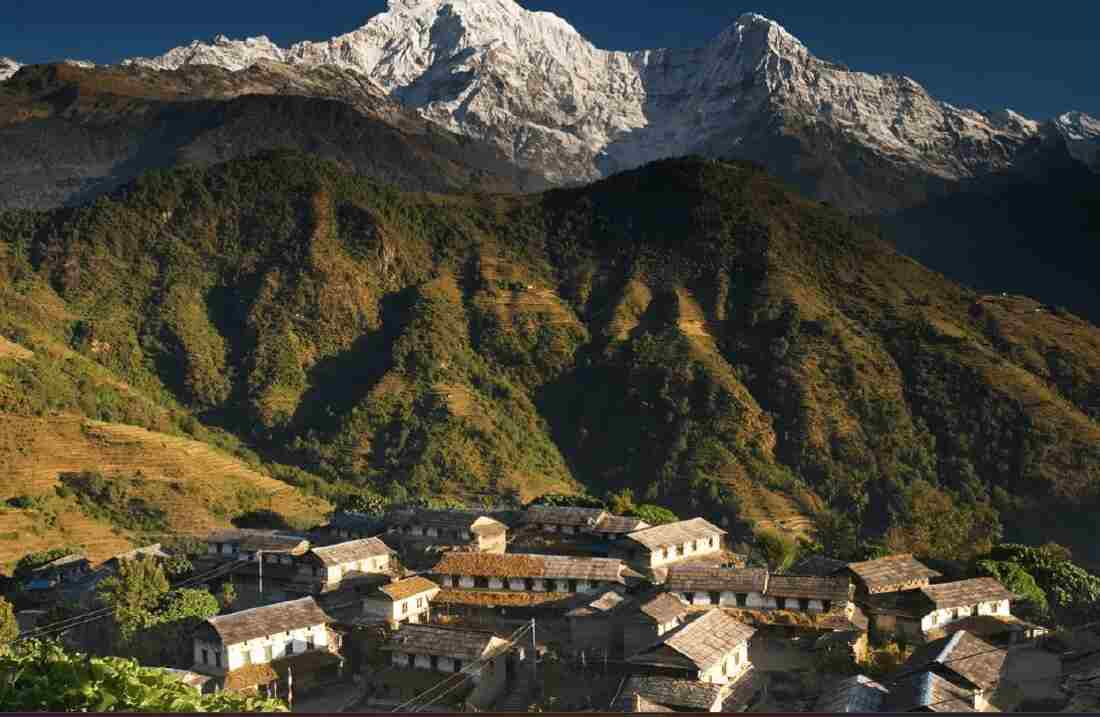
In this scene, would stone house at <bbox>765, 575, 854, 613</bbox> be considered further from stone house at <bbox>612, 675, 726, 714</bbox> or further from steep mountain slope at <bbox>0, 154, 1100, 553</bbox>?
steep mountain slope at <bbox>0, 154, 1100, 553</bbox>

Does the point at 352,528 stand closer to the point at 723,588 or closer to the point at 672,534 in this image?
the point at 672,534

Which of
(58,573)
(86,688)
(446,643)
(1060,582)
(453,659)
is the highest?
(86,688)

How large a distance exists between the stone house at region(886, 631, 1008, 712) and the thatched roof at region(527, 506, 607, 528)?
1776 centimetres

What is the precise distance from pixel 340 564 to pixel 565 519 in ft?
35.3

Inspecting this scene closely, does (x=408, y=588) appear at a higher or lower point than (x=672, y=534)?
lower

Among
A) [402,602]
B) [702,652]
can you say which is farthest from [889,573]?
[402,602]

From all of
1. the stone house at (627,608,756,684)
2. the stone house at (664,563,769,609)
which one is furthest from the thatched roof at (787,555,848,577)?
the stone house at (627,608,756,684)

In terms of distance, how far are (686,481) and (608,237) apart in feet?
142

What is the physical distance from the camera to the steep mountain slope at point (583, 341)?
78500mm

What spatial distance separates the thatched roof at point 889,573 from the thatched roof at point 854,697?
11.8 metres

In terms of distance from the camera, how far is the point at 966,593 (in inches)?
1423

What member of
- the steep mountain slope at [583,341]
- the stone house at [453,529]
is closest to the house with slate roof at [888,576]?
the stone house at [453,529]

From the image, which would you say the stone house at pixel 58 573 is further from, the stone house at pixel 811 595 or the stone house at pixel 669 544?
the stone house at pixel 811 595

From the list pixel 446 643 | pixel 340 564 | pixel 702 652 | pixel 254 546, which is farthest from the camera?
pixel 254 546
